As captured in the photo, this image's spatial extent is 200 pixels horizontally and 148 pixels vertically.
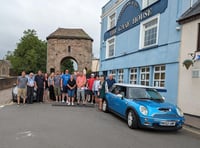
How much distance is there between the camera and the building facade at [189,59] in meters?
10.0

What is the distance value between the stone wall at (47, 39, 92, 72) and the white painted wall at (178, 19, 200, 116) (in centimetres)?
3352

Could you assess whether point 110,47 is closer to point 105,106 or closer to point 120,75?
point 120,75

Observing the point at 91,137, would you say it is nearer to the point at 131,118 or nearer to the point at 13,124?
the point at 131,118

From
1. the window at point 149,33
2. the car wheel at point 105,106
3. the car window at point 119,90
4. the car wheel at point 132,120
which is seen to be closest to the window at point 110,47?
the window at point 149,33

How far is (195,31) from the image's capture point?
10.3 m

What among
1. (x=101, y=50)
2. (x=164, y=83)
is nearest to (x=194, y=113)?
(x=164, y=83)

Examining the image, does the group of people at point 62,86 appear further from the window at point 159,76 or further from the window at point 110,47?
the window at point 110,47

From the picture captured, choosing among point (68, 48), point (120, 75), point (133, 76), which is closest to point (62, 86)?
point (133, 76)

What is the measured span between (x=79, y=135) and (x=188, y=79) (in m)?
6.66

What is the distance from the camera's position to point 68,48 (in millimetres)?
42969

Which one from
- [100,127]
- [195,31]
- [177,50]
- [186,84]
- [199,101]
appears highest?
[195,31]

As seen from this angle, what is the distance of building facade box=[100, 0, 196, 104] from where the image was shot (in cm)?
1167

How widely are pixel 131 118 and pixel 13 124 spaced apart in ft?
12.9

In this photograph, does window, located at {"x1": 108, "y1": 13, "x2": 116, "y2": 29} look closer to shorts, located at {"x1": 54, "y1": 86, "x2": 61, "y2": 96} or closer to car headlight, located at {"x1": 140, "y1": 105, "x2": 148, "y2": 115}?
shorts, located at {"x1": 54, "y1": 86, "x2": 61, "y2": 96}
